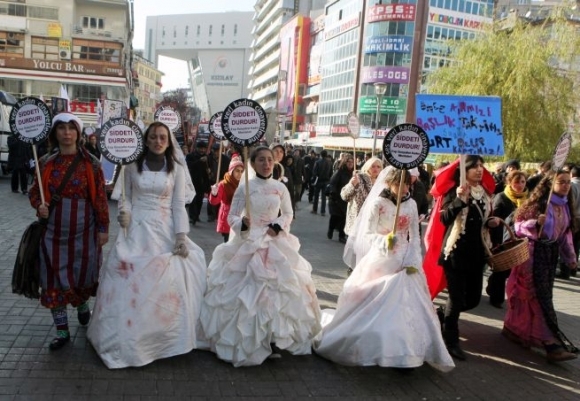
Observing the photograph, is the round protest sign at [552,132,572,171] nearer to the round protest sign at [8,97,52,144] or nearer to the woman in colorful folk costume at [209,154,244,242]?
the woman in colorful folk costume at [209,154,244,242]

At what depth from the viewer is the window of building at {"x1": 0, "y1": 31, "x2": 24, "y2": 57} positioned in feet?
159

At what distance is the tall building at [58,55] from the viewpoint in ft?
158

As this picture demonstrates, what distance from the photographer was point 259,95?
108625 millimetres

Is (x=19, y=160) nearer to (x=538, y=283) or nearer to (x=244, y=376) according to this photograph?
(x=244, y=376)

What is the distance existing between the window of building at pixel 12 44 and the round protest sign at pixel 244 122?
51258 mm

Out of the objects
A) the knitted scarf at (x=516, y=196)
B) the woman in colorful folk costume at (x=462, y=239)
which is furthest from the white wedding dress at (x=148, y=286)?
the knitted scarf at (x=516, y=196)

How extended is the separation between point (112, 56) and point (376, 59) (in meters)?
26.6

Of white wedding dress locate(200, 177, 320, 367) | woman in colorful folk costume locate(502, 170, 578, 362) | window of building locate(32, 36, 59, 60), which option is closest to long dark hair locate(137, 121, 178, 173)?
white wedding dress locate(200, 177, 320, 367)

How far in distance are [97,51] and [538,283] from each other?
51.9 m

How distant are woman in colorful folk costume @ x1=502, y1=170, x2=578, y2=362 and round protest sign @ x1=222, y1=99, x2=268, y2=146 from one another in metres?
3.01

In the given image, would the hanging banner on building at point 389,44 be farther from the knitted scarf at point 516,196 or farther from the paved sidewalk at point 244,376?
the paved sidewalk at point 244,376

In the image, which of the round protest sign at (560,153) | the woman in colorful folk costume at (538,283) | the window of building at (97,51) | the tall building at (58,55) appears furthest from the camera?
the window of building at (97,51)

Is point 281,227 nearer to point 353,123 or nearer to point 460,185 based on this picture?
point 460,185

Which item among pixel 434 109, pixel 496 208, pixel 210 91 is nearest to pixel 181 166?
pixel 434 109
